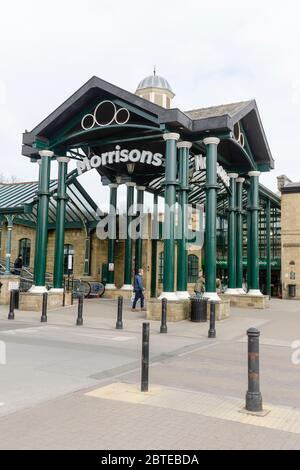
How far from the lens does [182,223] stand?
622 inches

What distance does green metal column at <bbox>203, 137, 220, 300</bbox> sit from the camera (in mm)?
15375

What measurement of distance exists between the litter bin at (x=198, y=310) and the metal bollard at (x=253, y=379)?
8.85 meters

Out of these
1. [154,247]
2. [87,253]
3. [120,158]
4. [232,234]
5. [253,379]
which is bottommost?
[253,379]

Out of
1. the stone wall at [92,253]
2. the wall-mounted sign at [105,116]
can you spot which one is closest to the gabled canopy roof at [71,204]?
the stone wall at [92,253]

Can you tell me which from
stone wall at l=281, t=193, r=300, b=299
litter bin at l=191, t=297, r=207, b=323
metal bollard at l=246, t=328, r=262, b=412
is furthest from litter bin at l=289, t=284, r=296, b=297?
metal bollard at l=246, t=328, r=262, b=412

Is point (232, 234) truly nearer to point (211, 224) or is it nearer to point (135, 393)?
point (211, 224)

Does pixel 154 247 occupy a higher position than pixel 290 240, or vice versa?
pixel 290 240

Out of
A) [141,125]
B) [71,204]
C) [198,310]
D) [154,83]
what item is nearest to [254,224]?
[198,310]

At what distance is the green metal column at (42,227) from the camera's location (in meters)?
17.2

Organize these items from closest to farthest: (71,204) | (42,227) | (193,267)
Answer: (42,227) → (71,204) → (193,267)

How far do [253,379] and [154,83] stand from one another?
2455 cm

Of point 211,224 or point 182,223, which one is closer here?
point 211,224

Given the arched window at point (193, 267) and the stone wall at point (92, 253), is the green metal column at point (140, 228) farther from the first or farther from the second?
the arched window at point (193, 267)

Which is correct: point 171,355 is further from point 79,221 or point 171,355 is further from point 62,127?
point 79,221
